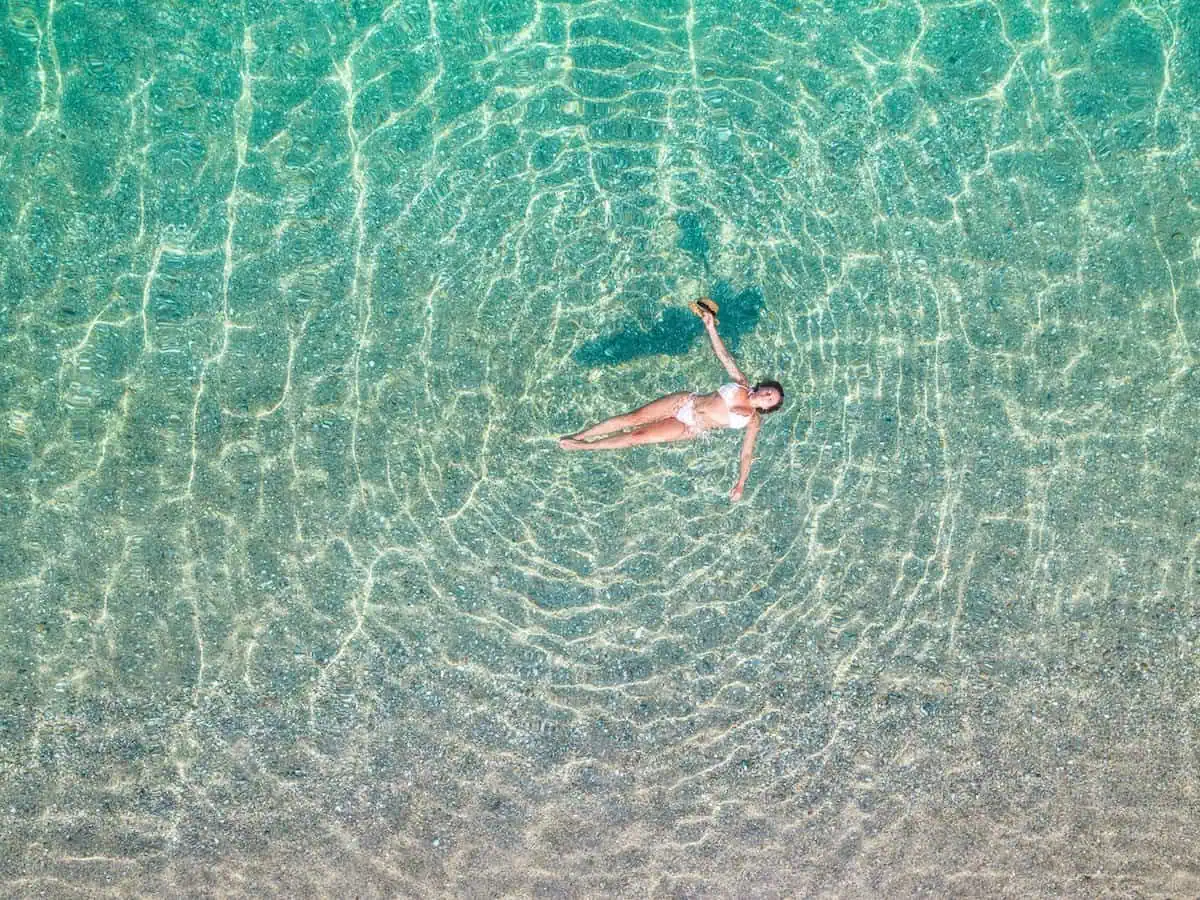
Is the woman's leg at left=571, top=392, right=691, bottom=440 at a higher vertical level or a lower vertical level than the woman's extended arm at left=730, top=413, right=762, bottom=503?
higher

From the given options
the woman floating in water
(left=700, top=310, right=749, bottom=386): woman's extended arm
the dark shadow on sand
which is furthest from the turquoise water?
(left=700, top=310, right=749, bottom=386): woman's extended arm

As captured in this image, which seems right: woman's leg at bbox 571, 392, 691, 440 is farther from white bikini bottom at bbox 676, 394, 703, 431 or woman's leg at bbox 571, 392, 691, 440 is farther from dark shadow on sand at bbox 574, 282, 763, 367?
dark shadow on sand at bbox 574, 282, 763, 367

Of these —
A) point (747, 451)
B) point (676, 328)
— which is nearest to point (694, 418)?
point (747, 451)

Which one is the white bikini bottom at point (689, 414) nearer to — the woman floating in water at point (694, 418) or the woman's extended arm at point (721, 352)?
the woman floating in water at point (694, 418)

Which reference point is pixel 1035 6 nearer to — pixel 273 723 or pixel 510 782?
pixel 510 782

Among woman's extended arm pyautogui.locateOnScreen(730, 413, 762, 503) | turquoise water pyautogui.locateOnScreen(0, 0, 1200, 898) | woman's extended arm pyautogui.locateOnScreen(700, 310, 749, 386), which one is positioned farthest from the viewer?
turquoise water pyautogui.locateOnScreen(0, 0, 1200, 898)

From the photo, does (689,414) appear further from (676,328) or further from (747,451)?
(676,328)

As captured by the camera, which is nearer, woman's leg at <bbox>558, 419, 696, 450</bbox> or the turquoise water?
woman's leg at <bbox>558, 419, 696, 450</bbox>
